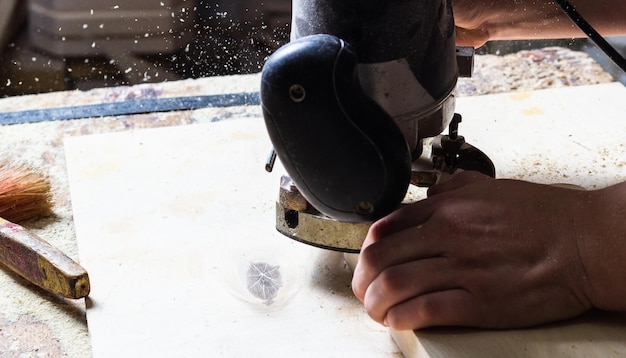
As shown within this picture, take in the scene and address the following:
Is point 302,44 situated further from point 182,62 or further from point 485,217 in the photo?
point 182,62

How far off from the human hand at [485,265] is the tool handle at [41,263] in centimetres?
40

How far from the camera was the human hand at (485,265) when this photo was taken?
3.39 ft

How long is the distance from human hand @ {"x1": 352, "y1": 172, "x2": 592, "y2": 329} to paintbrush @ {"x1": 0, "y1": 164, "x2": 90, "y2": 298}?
16.2 inches

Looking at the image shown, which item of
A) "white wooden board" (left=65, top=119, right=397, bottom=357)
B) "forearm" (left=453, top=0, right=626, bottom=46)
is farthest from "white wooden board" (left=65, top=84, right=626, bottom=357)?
"forearm" (left=453, top=0, right=626, bottom=46)

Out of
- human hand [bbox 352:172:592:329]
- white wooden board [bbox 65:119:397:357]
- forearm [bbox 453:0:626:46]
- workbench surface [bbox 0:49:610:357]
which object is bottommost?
workbench surface [bbox 0:49:610:357]

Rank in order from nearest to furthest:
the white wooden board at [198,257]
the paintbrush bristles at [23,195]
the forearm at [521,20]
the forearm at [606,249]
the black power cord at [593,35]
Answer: the forearm at [606,249] → the white wooden board at [198,257] → the black power cord at [593,35] → the paintbrush bristles at [23,195] → the forearm at [521,20]

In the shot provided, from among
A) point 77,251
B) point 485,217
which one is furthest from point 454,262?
point 77,251

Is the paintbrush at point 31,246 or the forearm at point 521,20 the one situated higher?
the forearm at point 521,20

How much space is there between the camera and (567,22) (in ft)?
5.25

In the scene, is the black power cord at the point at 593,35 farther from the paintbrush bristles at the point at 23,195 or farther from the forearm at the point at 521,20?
the paintbrush bristles at the point at 23,195

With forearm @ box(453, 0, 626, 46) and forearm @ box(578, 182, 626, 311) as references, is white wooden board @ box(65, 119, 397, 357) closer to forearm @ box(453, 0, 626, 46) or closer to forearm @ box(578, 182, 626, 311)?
forearm @ box(578, 182, 626, 311)

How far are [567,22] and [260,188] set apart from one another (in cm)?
65

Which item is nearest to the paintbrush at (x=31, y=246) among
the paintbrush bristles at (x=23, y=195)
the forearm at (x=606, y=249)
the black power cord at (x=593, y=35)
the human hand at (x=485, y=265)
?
the paintbrush bristles at (x=23, y=195)

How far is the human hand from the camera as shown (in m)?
1.03
